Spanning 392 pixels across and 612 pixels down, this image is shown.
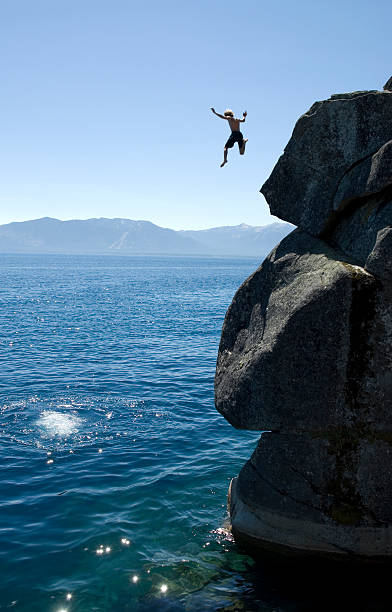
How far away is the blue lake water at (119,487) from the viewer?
13.2 meters

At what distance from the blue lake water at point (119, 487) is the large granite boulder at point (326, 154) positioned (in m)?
10.1

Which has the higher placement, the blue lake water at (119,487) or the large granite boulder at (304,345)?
the large granite boulder at (304,345)

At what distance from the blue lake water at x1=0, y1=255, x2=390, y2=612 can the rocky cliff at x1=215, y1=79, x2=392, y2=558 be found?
1883mm

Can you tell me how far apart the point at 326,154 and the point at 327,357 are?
5924mm

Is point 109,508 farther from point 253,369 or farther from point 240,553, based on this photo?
point 253,369

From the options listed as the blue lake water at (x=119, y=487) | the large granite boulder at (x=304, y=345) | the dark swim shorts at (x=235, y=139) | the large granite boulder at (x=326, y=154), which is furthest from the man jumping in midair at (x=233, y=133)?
the blue lake water at (x=119, y=487)

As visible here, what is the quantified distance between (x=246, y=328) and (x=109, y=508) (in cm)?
775

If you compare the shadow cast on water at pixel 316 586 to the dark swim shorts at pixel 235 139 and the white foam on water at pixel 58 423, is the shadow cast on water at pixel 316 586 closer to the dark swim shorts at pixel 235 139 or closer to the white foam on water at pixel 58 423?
the white foam on water at pixel 58 423

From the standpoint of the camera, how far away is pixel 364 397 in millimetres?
12992

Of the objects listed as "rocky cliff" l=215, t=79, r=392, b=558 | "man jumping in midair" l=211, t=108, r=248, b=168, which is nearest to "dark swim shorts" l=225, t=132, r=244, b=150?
"man jumping in midair" l=211, t=108, r=248, b=168

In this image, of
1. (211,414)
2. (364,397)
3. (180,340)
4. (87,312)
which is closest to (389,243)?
(364,397)

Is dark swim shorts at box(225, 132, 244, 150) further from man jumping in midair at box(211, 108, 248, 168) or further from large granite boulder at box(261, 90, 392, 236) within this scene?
large granite boulder at box(261, 90, 392, 236)

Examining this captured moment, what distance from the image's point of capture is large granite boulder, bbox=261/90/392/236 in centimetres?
1362

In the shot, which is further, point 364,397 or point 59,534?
point 59,534
